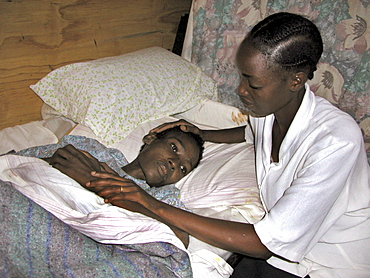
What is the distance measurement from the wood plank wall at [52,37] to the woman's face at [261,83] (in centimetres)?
111

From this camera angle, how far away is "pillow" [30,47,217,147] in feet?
5.29

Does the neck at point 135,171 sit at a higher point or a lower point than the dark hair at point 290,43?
lower

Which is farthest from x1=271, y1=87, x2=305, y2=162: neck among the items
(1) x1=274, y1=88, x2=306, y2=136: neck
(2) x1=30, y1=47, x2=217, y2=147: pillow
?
(2) x1=30, y1=47, x2=217, y2=147: pillow

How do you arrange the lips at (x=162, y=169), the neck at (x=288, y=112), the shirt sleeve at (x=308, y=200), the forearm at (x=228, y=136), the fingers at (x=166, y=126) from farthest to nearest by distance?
the forearm at (x=228, y=136) → the fingers at (x=166, y=126) → the lips at (x=162, y=169) → the neck at (x=288, y=112) → the shirt sleeve at (x=308, y=200)

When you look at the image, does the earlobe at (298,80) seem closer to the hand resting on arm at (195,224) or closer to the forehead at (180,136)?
the hand resting on arm at (195,224)

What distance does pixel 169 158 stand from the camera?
4.69 feet

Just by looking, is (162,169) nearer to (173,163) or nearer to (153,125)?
(173,163)

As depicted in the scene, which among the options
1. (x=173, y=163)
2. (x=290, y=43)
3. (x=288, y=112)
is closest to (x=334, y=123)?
(x=288, y=112)

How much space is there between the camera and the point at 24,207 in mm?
946

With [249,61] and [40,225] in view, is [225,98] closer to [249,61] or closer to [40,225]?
[249,61]

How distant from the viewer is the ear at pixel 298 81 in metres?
0.99

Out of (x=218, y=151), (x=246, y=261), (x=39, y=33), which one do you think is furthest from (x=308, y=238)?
(x=39, y=33)

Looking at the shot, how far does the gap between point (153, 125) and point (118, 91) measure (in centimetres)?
27

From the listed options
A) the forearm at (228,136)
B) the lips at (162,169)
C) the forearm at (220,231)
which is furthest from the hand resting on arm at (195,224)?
the forearm at (228,136)
